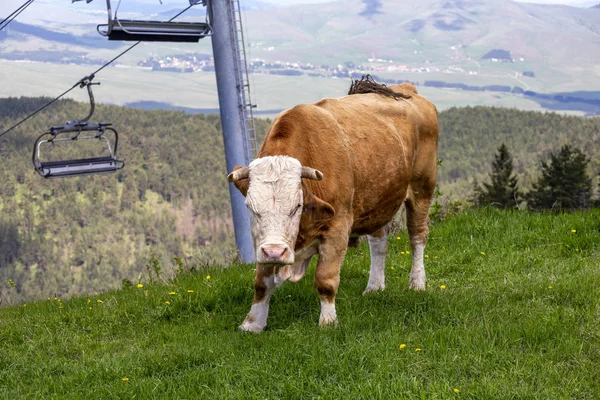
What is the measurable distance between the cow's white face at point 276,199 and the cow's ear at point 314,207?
0.17 meters

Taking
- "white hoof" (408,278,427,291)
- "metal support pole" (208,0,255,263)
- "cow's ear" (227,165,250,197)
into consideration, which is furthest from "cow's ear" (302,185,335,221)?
"metal support pole" (208,0,255,263)

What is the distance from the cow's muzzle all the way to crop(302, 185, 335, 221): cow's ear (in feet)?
2.00

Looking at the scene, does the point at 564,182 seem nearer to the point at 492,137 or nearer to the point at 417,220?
the point at 417,220

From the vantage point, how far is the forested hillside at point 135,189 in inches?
6048

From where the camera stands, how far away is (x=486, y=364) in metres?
5.67

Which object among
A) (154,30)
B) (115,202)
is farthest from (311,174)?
(115,202)

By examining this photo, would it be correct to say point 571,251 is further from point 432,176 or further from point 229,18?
point 229,18

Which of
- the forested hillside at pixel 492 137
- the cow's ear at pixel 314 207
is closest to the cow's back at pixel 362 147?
the cow's ear at pixel 314 207

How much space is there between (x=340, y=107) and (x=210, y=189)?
6353 inches

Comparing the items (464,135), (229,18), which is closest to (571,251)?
(229,18)

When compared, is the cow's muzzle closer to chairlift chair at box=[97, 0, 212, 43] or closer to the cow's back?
the cow's back

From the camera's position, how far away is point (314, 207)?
6.78 metres

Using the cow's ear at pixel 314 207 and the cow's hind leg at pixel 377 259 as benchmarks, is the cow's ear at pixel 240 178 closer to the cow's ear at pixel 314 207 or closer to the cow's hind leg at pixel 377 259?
the cow's ear at pixel 314 207

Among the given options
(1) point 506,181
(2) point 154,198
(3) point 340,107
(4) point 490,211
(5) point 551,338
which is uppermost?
(3) point 340,107
